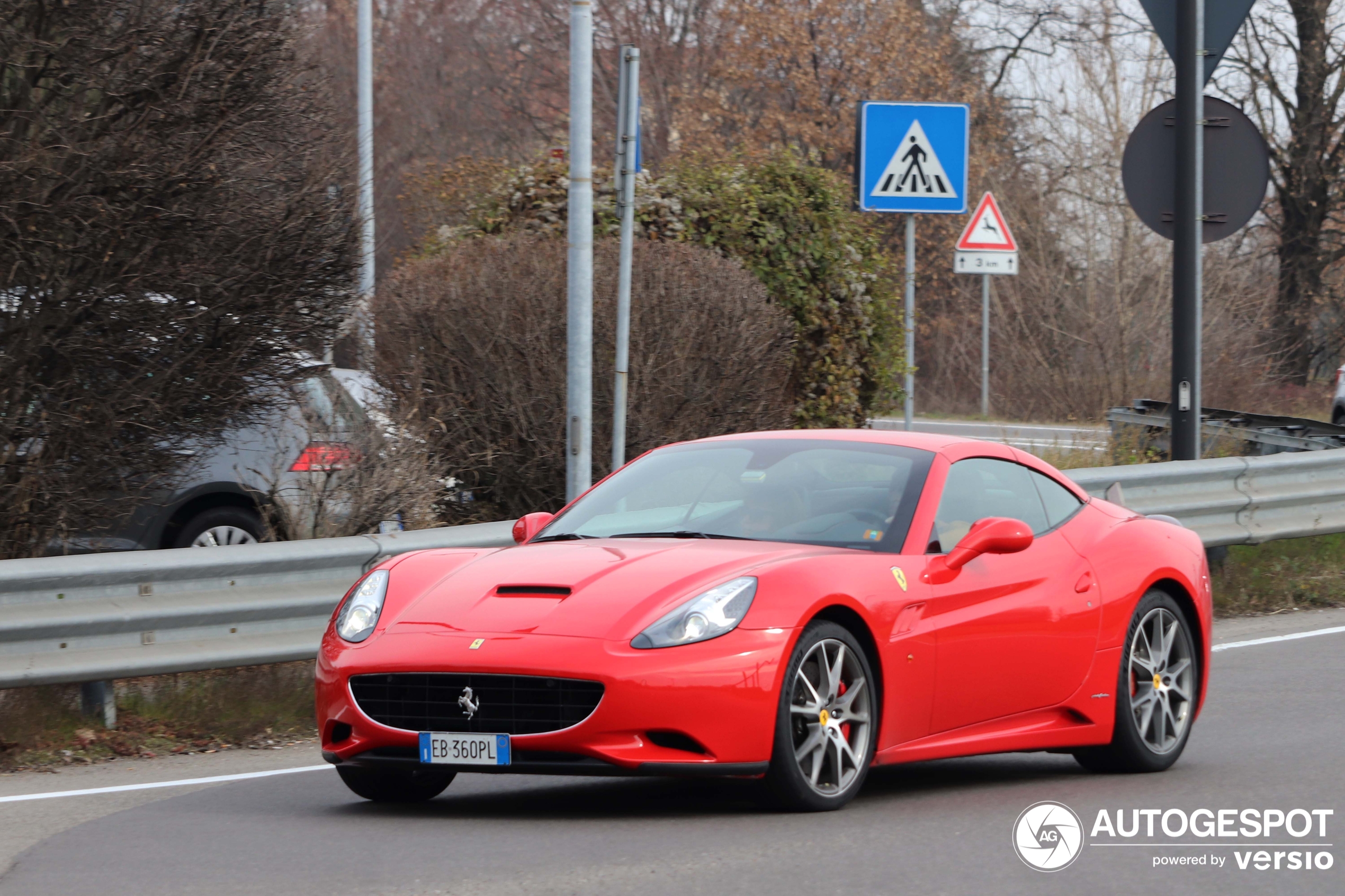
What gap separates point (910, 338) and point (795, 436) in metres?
7.29

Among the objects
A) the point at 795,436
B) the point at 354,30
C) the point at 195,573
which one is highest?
the point at 354,30

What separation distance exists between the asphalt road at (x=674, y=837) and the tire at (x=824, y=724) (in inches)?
3.8


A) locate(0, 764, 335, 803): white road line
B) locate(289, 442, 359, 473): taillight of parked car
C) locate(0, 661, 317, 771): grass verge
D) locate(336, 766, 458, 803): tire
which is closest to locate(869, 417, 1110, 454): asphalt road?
locate(289, 442, 359, 473): taillight of parked car

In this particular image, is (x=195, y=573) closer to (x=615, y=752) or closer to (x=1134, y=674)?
(x=615, y=752)

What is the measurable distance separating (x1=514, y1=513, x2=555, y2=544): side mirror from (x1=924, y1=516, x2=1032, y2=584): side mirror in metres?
1.58

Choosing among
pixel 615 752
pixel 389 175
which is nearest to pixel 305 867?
pixel 615 752

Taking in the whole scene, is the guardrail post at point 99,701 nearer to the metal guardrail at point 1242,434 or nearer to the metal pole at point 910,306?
the metal pole at point 910,306

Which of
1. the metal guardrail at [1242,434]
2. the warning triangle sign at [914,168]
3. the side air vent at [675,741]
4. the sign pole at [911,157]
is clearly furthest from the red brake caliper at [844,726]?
the metal guardrail at [1242,434]

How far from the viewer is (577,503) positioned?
7602 millimetres

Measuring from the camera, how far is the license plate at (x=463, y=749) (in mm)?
5977

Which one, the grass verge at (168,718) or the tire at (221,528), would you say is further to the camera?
the tire at (221,528)

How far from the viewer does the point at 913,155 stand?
529 inches

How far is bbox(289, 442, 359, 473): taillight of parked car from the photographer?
11227mm

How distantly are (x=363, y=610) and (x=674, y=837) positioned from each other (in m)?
1.43
